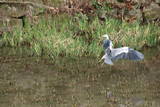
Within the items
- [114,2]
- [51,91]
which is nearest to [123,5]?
[114,2]

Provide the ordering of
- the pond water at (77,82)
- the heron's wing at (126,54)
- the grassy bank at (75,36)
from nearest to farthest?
1. the pond water at (77,82)
2. the heron's wing at (126,54)
3. the grassy bank at (75,36)

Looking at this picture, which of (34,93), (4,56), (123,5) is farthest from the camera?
(123,5)

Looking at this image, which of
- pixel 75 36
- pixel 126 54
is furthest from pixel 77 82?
pixel 75 36

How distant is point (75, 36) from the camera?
37.4 feet

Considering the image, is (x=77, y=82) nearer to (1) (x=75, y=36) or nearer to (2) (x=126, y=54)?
(2) (x=126, y=54)

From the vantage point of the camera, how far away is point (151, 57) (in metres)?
10.1

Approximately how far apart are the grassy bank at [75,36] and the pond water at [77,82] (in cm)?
41

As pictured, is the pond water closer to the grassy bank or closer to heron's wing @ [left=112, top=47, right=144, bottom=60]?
the grassy bank

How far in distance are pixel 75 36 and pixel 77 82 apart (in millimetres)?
3563

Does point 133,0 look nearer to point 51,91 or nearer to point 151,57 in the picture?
point 151,57

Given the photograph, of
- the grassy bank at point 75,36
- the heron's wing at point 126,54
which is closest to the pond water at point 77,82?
the grassy bank at point 75,36

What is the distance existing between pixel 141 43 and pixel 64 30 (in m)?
1.89

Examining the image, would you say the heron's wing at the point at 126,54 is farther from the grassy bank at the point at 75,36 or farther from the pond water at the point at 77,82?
the grassy bank at the point at 75,36

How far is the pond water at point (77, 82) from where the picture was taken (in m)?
6.82
